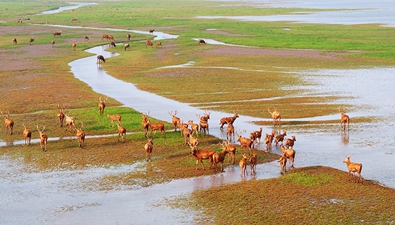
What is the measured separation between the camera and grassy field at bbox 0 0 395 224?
19312mm

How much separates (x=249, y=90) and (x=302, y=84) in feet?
14.9

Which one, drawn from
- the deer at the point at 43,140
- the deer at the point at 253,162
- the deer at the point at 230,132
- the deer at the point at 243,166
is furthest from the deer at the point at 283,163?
the deer at the point at 43,140

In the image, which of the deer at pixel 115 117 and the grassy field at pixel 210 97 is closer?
the grassy field at pixel 210 97

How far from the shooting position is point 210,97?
39.2 metres

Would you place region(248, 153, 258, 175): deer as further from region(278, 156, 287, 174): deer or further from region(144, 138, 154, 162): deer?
region(144, 138, 154, 162): deer

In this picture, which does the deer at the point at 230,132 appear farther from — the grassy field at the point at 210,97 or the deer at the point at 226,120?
the deer at the point at 226,120

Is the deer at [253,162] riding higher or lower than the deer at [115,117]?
lower

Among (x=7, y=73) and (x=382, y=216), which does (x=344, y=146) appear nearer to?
(x=382, y=216)

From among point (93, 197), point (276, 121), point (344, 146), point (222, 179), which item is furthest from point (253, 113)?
point (93, 197)

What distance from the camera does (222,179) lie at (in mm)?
21969

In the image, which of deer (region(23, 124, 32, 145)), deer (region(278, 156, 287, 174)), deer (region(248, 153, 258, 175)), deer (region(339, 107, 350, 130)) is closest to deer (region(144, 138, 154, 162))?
deer (region(248, 153, 258, 175))

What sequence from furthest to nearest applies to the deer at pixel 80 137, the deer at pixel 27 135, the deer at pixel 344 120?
the deer at pixel 344 120
the deer at pixel 27 135
the deer at pixel 80 137

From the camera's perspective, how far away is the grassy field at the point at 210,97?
1931 centimetres

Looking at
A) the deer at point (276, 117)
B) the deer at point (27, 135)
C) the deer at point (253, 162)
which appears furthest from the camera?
the deer at point (276, 117)
